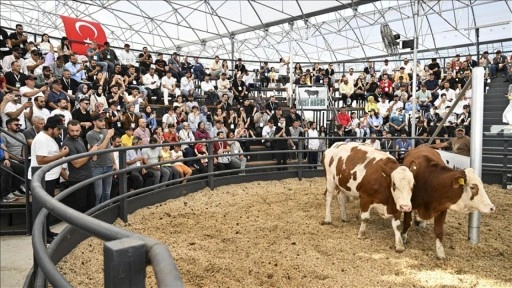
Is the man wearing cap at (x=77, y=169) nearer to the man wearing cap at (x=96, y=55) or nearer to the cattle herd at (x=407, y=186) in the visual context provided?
the cattle herd at (x=407, y=186)

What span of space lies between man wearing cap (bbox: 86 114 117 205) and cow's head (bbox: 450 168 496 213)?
15.5 ft

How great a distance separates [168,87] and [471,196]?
1002 centimetres

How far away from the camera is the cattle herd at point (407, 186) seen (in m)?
4.72

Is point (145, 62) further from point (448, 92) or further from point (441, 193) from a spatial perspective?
point (441, 193)

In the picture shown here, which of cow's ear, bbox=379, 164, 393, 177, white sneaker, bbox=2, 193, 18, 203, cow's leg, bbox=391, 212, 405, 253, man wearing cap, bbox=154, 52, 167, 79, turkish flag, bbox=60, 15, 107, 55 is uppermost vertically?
turkish flag, bbox=60, 15, 107, 55

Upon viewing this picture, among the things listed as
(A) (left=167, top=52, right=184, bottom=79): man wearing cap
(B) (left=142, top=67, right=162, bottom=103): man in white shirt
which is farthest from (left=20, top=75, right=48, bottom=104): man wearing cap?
(A) (left=167, top=52, right=184, bottom=79): man wearing cap

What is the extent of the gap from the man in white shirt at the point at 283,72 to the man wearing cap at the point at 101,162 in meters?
12.1

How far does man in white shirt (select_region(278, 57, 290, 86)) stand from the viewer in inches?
704

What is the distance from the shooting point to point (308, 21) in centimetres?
2294

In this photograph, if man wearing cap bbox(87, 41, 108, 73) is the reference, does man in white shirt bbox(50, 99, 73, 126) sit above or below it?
below

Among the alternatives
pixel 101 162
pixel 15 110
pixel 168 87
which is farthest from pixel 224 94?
pixel 101 162

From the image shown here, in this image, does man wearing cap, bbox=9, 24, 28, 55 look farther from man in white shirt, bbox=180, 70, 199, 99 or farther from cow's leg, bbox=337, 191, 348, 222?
cow's leg, bbox=337, 191, 348, 222

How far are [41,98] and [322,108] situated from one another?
8.93 m

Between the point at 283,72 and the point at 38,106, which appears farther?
the point at 283,72
